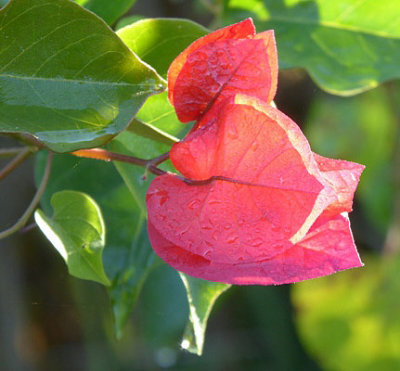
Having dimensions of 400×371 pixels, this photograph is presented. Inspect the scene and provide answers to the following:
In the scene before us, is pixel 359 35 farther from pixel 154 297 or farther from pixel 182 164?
pixel 154 297

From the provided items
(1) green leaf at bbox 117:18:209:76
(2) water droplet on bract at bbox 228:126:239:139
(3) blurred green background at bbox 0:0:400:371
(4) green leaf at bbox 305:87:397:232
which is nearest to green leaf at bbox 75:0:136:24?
(1) green leaf at bbox 117:18:209:76

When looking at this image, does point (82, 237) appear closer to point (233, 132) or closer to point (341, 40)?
point (233, 132)

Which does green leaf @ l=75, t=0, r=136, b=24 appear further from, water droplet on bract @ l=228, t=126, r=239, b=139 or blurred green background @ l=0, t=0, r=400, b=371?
blurred green background @ l=0, t=0, r=400, b=371

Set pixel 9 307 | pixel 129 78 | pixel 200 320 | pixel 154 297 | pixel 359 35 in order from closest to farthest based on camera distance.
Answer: pixel 129 78 < pixel 200 320 < pixel 359 35 < pixel 154 297 < pixel 9 307

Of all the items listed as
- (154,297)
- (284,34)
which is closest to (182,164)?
(284,34)

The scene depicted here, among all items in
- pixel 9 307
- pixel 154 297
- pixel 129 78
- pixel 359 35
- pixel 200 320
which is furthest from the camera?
pixel 9 307

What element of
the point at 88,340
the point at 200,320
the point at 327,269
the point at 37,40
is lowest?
the point at 88,340

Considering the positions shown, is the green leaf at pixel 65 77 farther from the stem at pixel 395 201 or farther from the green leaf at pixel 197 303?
the stem at pixel 395 201
